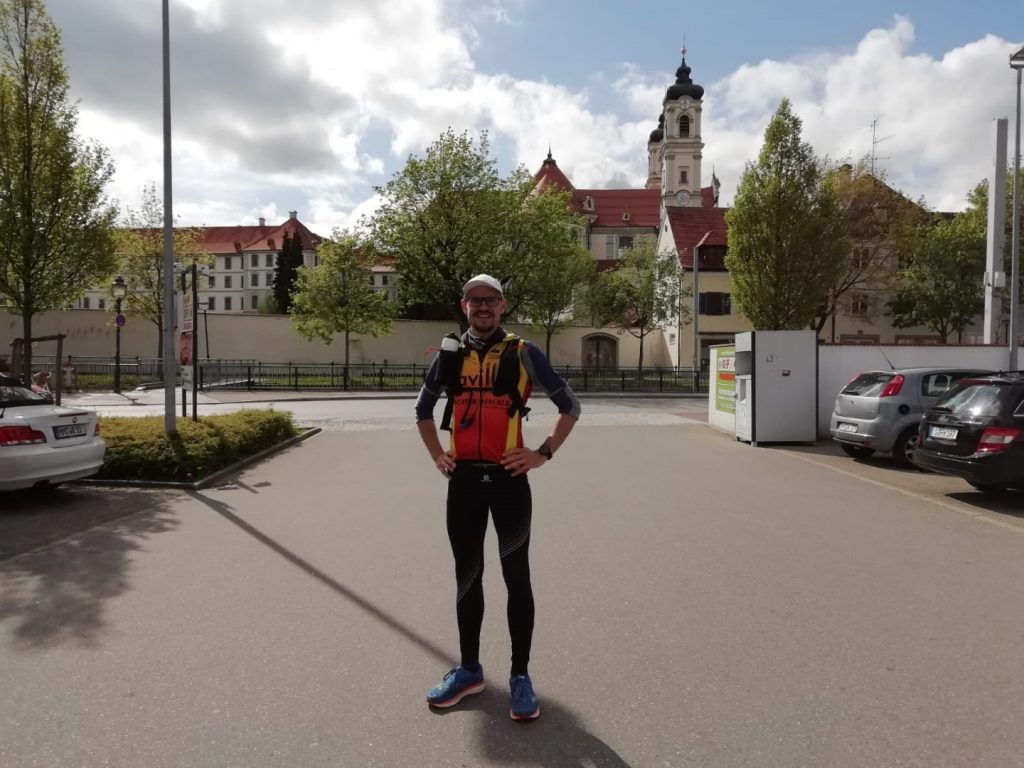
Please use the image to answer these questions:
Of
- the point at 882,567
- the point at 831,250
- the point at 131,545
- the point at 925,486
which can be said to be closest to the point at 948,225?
the point at 831,250

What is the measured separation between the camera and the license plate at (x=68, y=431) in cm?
761

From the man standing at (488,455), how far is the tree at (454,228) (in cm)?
3068

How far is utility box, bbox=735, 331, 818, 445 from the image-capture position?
45.4 feet

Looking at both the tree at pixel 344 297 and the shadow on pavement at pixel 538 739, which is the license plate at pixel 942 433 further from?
the tree at pixel 344 297

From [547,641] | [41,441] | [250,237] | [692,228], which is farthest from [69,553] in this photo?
[250,237]

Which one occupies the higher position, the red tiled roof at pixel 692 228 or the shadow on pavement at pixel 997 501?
the red tiled roof at pixel 692 228

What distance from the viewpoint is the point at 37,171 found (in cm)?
1385

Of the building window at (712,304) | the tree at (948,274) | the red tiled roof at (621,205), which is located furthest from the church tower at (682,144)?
the tree at (948,274)

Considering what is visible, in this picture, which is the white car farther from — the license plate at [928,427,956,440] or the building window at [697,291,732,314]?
the building window at [697,291,732,314]

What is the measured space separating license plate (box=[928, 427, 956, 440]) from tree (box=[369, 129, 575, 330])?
26282 mm

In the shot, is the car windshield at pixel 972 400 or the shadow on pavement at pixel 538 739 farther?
the car windshield at pixel 972 400

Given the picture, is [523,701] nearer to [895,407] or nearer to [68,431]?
[68,431]

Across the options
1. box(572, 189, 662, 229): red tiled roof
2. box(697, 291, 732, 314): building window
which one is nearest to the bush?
box(697, 291, 732, 314): building window

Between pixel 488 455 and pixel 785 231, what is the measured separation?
29.5 metres
